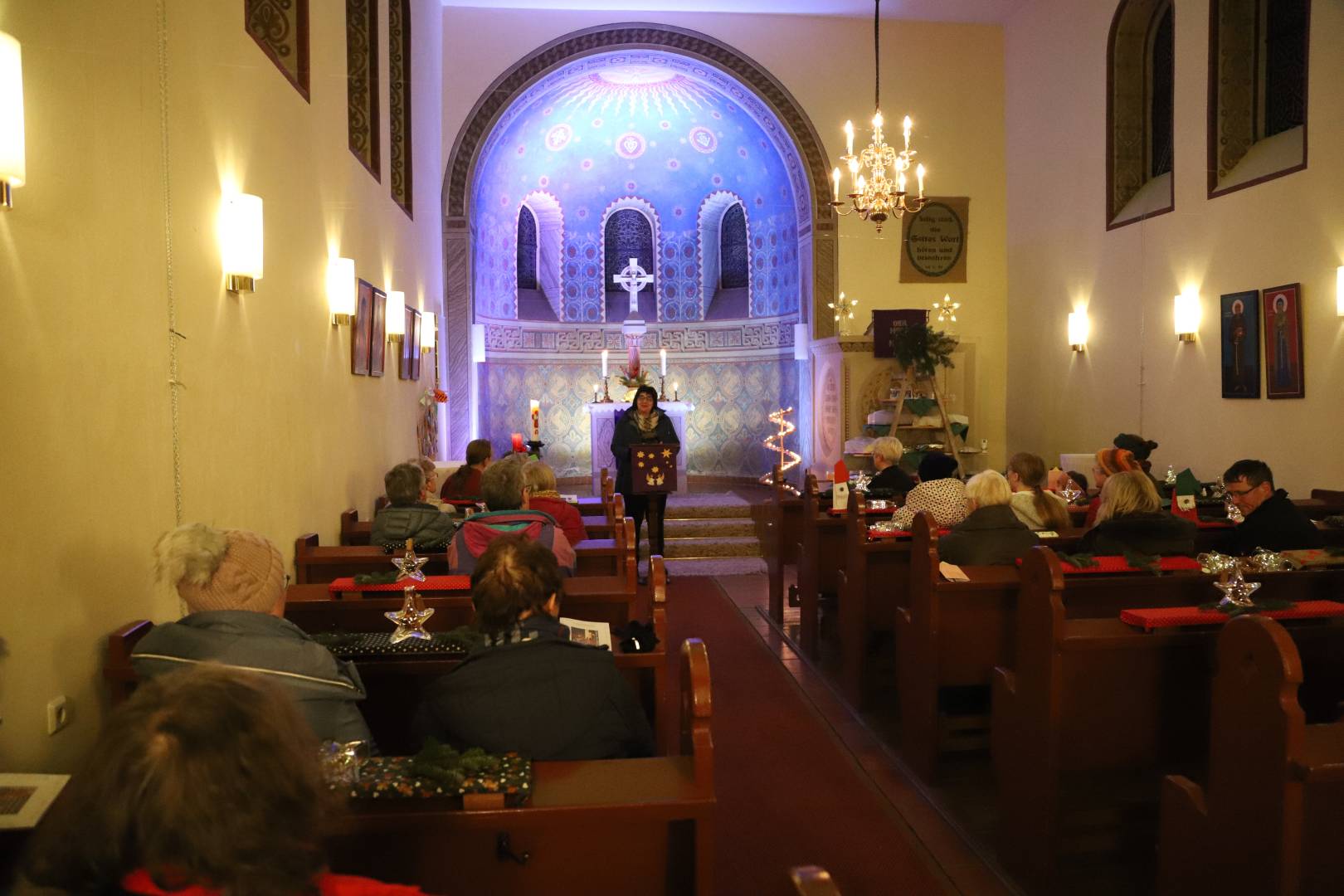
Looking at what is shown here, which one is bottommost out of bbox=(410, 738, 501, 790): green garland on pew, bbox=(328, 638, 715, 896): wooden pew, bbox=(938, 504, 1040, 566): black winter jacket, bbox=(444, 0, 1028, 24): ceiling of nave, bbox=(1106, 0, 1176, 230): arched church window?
bbox=(328, 638, 715, 896): wooden pew

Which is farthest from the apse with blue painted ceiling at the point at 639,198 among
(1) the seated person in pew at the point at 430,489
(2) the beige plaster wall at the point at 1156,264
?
(1) the seated person in pew at the point at 430,489

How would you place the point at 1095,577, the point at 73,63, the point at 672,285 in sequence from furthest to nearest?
1. the point at 672,285
2. the point at 1095,577
3. the point at 73,63

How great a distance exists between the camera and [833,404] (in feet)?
37.3

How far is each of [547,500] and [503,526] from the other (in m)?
0.95

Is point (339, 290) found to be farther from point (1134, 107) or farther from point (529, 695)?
point (1134, 107)

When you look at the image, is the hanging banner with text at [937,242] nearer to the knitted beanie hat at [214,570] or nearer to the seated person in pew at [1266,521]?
the seated person in pew at [1266,521]

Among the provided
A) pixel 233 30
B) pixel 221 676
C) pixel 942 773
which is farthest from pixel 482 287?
pixel 221 676

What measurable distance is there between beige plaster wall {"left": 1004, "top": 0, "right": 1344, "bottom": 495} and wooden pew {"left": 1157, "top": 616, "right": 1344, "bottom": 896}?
5553 mm

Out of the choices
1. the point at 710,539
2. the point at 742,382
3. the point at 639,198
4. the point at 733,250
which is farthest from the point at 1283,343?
the point at 639,198

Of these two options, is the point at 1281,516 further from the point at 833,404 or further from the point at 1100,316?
the point at 833,404

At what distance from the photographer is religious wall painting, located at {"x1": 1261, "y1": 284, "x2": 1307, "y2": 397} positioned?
7.08 meters

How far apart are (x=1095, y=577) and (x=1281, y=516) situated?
1.40 metres

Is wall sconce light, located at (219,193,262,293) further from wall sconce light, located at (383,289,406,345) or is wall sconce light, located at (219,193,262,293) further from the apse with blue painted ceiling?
the apse with blue painted ceiling

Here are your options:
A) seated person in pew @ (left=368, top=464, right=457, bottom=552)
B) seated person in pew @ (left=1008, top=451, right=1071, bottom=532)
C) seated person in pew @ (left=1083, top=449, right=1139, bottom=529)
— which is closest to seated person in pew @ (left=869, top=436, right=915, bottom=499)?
seated person in pew @ (left=1083, top=449, right=1139, bottom=529)
